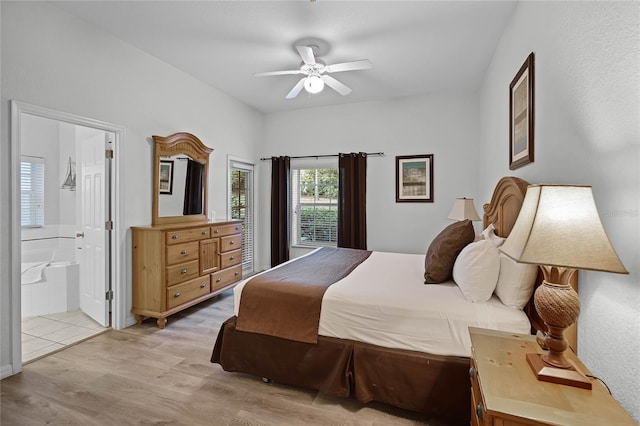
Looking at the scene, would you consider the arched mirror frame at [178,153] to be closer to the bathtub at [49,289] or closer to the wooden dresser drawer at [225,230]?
the wooden dresser drawer at [225,230]

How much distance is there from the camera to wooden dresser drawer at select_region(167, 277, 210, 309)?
318cm

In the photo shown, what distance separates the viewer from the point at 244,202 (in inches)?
207

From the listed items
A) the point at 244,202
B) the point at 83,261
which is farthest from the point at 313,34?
the point at 83,261

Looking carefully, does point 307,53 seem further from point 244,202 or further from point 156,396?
point 244,202

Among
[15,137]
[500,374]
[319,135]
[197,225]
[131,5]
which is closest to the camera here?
[500,374]

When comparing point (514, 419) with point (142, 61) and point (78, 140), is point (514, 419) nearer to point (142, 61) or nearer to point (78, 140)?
point (142, 61)

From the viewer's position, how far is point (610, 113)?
3.81 ft

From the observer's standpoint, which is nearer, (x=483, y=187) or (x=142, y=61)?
(x=142, y=61)

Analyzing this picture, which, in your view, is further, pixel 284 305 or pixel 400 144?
pixel 400 144

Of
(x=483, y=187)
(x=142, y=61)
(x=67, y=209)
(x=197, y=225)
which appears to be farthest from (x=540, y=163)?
(x=67, y=209)

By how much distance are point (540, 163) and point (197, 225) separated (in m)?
3.27

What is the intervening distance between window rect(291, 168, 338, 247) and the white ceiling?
1652mm

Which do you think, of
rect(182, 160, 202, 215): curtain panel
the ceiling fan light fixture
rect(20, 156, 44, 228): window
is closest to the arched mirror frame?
rect(182, 160, 202, 215): curtain panel

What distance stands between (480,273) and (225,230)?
3.11 metres
